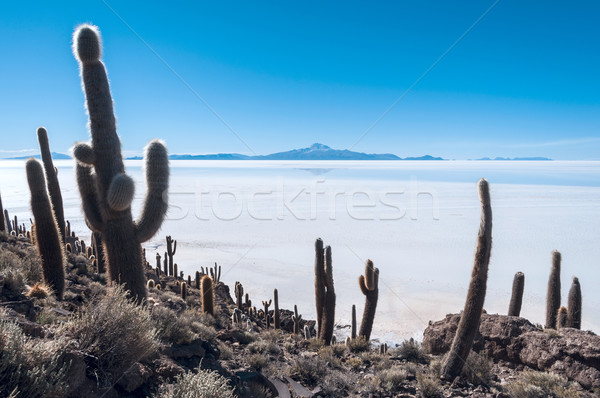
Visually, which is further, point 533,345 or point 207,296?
point 207,296

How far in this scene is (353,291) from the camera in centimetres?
2081

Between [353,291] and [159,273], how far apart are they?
10.1m

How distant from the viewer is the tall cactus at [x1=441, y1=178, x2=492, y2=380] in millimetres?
8047

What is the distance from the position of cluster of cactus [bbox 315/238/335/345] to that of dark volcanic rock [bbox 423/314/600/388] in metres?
2.84

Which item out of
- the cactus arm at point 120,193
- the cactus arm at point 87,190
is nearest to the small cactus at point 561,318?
the cactus arm at point 120,193

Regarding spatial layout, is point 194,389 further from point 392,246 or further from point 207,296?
point 392,246

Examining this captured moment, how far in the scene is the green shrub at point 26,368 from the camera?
3.21 metres

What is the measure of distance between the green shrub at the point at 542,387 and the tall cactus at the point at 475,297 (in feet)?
3.35

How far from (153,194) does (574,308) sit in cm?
1237

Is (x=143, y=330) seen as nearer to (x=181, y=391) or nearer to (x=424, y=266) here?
(x=181, y=391)

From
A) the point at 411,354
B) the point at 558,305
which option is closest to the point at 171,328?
the point at 411,354

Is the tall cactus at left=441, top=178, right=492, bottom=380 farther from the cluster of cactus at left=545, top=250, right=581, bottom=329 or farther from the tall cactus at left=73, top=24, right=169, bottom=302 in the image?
the tall cactus at left=73, top=24, right=169, bottom=302

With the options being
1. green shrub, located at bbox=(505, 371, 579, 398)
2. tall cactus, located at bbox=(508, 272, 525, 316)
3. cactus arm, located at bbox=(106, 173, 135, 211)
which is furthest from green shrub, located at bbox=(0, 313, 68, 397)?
tall cactus, located at bbox=(508, 272, 525, 316)

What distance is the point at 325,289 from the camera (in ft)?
39.0
